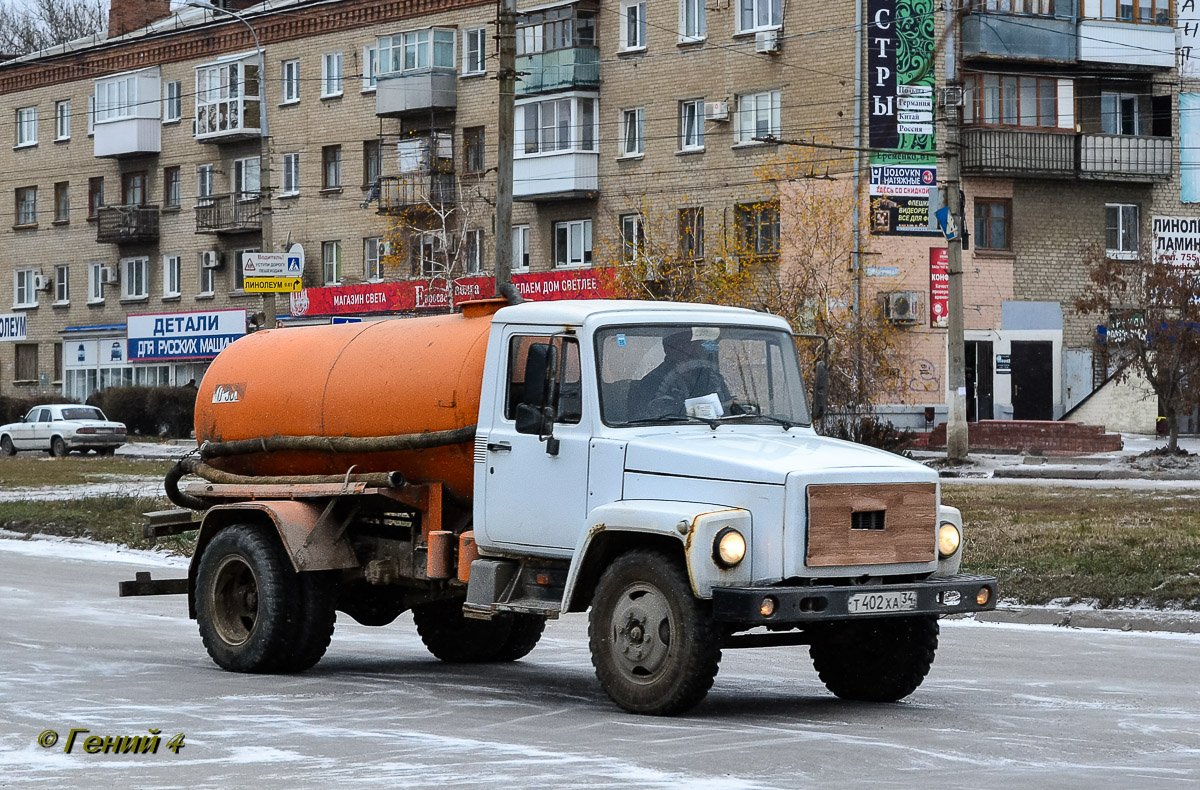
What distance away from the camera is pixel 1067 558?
16.5 m

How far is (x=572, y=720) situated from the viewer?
958 centimetres

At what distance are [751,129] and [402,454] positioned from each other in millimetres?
38866

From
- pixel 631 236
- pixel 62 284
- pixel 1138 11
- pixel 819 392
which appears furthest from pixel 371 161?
pixel 819 392

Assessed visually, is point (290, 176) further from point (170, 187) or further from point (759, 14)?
point (759, 14)

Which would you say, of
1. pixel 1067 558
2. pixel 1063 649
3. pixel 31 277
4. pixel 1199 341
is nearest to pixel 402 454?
pixel 1063 649

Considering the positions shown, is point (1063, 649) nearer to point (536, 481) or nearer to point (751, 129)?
point (536, 481)

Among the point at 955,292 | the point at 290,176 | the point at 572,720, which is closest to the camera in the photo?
the point at 572,720

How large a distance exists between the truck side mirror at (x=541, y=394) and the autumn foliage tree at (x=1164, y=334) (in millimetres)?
29036

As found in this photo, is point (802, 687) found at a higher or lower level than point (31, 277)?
lower

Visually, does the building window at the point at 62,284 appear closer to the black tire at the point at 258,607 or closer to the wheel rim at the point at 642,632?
the black tire at the point at 258,607

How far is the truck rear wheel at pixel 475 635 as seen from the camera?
41.3 feet

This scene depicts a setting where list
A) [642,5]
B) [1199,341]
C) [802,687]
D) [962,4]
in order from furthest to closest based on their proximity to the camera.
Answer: [642,5]
[962,4]
[1199,341]
[802,687]

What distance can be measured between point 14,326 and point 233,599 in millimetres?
64819

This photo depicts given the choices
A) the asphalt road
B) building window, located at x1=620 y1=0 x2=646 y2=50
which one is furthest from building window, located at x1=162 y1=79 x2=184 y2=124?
the asphalt road
